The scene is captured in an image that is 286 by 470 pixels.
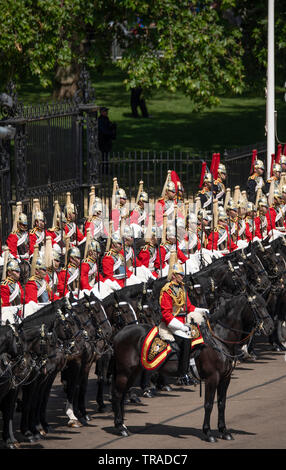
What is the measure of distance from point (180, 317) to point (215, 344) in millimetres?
613

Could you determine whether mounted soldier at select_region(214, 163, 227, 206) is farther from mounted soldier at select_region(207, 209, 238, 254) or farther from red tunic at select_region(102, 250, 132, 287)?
red tunic at select_region(102, 250, 132, 287)

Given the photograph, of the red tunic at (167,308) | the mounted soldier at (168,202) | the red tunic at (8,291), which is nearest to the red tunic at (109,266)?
the red tunic at (8,291)

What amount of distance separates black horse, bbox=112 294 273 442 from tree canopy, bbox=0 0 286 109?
14129 mm

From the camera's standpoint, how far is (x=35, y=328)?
1507 centimetres

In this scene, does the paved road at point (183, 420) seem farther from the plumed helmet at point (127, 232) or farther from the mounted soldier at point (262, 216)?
the mounted soldier at point (262, 216)

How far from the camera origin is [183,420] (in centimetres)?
1608

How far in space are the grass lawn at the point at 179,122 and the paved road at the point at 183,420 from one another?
1854 cm

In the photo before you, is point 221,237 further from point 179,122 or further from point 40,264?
point 179,122

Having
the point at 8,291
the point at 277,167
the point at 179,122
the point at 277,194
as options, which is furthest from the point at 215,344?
the point at 179,122

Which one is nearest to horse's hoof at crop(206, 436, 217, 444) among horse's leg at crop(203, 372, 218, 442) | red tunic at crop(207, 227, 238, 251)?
horse's leg at crop(203, 372, 218, 442)

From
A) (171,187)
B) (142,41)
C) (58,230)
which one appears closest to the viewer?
(58,230)

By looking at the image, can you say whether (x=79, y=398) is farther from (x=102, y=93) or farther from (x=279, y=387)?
(x=102, y=93)

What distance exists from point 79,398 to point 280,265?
477 centimetres

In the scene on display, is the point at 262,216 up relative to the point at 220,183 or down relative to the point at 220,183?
down
